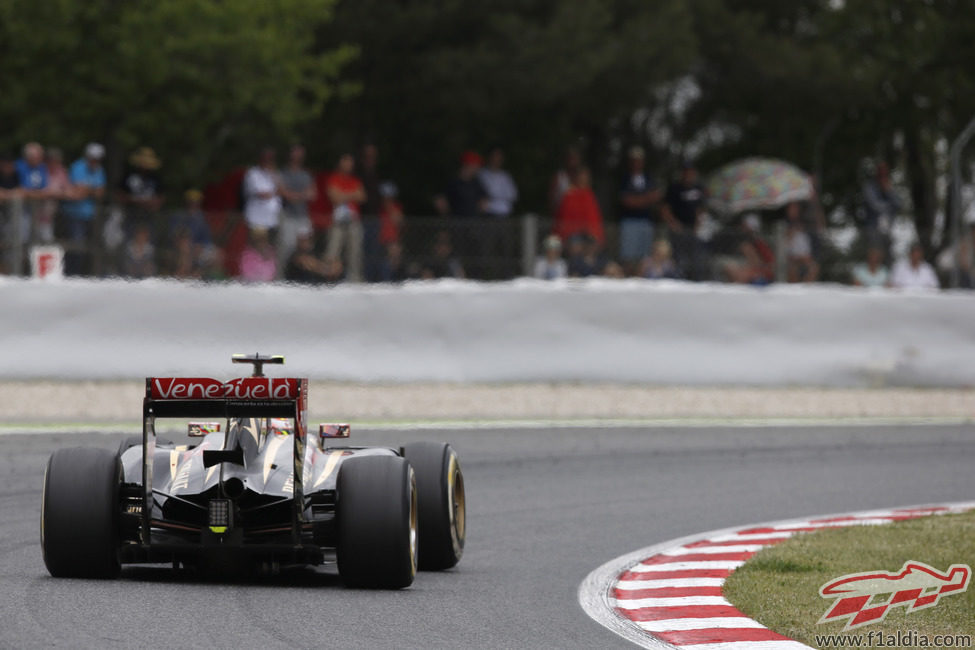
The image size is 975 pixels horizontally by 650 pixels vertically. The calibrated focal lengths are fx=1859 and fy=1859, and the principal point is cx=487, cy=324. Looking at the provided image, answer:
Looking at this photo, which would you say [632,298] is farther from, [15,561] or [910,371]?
[15,561]

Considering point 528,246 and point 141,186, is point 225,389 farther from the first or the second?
point 141,186

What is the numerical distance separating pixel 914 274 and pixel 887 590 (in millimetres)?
12966

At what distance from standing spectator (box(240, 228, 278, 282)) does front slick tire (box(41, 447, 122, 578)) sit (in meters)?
9.84

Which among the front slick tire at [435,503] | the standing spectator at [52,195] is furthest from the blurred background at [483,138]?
the front slick tire at [435,503]

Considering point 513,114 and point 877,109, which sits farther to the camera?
point 877,109

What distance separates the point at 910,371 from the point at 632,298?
3028mm

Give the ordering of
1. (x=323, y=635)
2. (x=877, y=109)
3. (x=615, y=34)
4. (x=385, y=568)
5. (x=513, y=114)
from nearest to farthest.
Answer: (x=323, y=635) → (x=385, y=568) → (x=615, y=34) → (x=513, y=114) → (x=877, y=109)

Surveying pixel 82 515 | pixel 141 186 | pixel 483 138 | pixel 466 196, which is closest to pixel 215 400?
pixel 82 515

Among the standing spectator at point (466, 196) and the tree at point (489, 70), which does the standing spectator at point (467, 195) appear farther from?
the tree at point (489, 70)

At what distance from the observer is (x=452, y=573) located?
8.84 metres

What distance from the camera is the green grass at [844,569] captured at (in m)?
7.21

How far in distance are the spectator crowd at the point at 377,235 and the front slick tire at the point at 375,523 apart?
9.77 metres

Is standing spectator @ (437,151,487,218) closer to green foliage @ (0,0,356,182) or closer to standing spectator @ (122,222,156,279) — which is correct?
standing spectator @ (122,222,156,279)

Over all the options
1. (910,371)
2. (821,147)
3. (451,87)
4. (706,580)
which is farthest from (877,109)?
(706,580)
